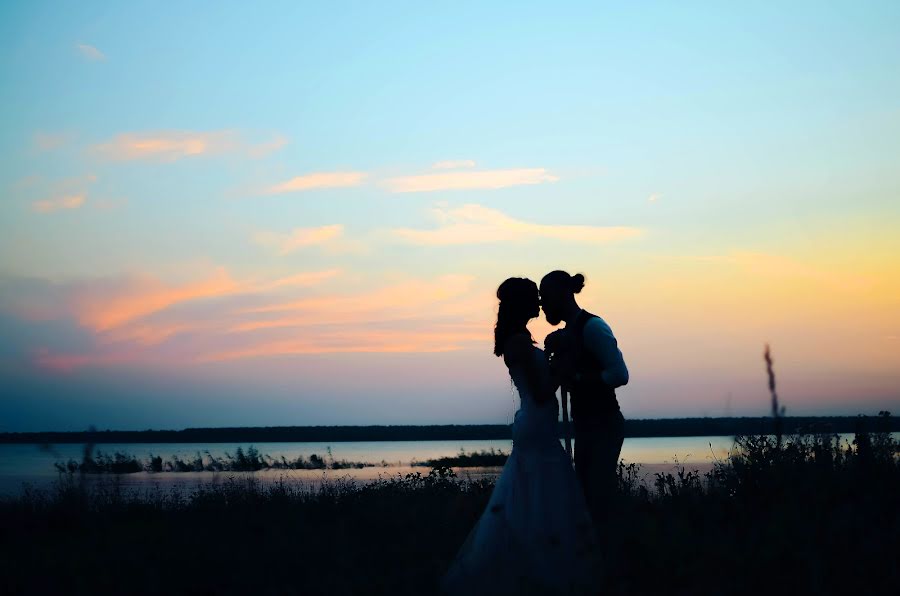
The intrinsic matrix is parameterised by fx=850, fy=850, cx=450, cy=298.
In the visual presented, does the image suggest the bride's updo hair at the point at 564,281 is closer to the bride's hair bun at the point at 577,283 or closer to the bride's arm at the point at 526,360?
the bride's hair bun at the point at 577,283

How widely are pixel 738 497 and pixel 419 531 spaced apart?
3.67 metres

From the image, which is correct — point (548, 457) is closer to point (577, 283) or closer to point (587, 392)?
point (587, 392)

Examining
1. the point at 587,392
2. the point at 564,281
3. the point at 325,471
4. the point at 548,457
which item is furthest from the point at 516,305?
the point at 325,471

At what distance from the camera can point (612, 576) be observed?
20.5 feet

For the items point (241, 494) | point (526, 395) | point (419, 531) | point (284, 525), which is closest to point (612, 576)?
point (526, 395)

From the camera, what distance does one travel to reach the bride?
237 inches

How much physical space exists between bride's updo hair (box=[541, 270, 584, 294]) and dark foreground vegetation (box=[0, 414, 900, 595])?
1.75 metres

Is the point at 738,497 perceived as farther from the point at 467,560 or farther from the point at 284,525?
the point at 284,525

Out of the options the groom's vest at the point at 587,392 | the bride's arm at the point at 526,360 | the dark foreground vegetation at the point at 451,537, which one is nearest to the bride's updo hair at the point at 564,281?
Answer: the groom's vest at the point at 587,392

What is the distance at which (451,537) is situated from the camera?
31.5 ft

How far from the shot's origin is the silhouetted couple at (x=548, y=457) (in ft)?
19.8

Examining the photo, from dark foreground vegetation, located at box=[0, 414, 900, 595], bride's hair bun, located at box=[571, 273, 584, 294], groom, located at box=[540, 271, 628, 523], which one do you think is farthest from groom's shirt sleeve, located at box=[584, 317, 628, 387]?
dark foreground vegetation, located at box=[0, 414, 900, 595]

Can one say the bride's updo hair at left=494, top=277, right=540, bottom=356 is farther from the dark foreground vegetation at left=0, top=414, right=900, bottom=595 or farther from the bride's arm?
the dark foreground vegetation at left=0, top=414, right=900, bottom=595

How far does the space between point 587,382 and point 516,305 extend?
2.58 ft
